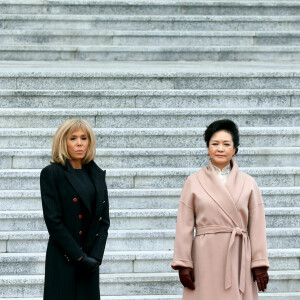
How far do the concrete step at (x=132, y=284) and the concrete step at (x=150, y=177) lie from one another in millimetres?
1094

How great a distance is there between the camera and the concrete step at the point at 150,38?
33.6 feet

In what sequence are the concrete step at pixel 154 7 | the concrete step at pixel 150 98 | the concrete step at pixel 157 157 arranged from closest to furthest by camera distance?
the concrete step at pixel 157 157, the concrete step at pixel 150 98, the concrete step at pixel 154 7

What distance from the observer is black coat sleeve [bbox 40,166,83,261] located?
484 cm

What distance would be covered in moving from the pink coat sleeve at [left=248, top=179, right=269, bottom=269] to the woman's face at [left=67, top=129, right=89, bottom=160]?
109 centimetres

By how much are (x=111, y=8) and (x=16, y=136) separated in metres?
3.40

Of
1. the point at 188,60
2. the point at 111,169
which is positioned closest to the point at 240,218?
the point at 111,169

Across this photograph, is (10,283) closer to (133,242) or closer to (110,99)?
(133,242)

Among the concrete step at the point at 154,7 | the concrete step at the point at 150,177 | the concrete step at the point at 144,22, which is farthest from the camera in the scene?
the concrete step at the point at 154,7

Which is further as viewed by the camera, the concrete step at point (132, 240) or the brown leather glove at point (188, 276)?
the concrete step at point (132, 240)

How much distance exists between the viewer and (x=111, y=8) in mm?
10719

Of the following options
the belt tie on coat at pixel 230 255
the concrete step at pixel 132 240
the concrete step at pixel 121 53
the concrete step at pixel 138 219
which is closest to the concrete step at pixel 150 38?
the concrete step at pixel 121 53

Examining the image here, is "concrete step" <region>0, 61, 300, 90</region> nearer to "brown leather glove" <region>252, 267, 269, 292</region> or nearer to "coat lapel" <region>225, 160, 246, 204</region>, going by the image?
"coat lapel" <region>225, 160, 246, 204</region>

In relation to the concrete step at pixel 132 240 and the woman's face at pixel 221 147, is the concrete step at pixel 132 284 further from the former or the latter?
the woman's face at pixel 221 147

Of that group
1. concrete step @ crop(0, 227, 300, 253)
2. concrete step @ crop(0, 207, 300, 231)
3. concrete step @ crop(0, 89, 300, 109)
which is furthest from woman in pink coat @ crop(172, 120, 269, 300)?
concrete step @ crop(0, 89, 300, 109)
